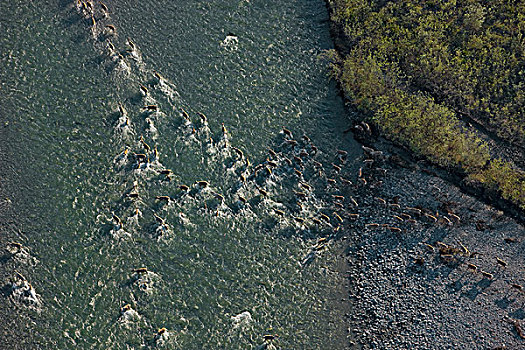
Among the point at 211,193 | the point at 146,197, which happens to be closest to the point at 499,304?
the point at 211,193

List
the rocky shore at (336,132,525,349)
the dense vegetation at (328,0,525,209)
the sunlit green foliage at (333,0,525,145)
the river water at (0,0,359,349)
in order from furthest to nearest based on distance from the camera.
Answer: the sunlit green foliage at (333,0,525,145), the dense vegetation at (328,0,525,209), the rocky shore at (336,132,525,349), the river water at (0,0,359,349)

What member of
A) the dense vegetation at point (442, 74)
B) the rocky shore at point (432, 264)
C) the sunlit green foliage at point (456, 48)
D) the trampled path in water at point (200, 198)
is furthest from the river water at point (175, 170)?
the sunlit green foliage at point (456, 48)

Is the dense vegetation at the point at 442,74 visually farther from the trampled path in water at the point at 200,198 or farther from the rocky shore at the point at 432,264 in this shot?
the trampled path in water at the point at 200,198

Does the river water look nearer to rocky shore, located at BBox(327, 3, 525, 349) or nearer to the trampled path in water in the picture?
the trampled path in water

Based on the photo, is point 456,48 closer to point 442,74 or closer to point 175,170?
point 442,74

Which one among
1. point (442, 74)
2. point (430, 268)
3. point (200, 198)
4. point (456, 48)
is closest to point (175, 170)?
point (200, 198)

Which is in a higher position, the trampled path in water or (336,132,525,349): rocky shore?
the trampled path in water

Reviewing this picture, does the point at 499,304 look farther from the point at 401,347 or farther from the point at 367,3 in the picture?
the point at 367,3

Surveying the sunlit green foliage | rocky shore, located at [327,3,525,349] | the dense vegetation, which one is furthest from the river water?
the sunlit green foliage
